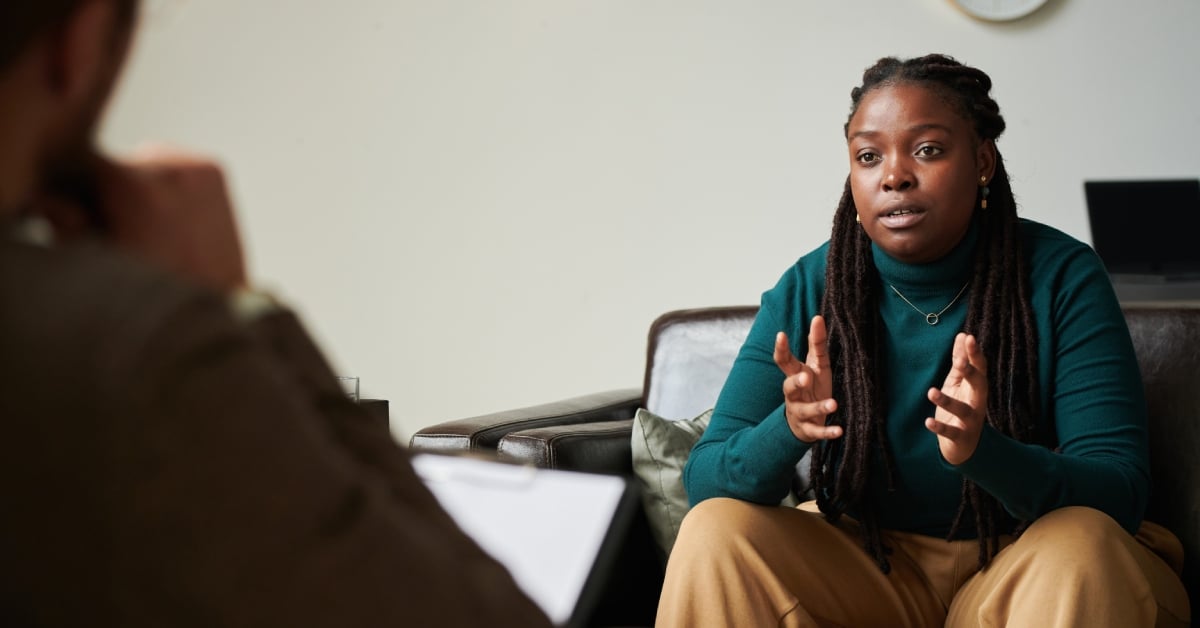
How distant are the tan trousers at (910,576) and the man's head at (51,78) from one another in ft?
3.44

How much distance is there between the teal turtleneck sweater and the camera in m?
1.30

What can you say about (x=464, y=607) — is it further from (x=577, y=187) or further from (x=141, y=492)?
(x=577, y=187)

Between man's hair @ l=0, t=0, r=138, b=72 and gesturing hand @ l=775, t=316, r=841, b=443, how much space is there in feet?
3.23

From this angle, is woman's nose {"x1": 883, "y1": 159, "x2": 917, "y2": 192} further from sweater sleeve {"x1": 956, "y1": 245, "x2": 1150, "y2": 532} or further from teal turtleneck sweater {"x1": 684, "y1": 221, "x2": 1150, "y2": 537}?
sweater sleeve {"x1": 956, "y1": 245, "x2": 1150, "y2": 532}

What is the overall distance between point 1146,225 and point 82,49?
244cm

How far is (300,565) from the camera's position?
1.18 feet

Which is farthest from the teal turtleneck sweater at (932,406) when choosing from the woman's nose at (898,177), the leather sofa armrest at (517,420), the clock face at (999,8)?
the clock face at (999,8)

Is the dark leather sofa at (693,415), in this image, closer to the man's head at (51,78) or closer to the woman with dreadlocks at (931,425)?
the woman with dreadlocks at (931,425)

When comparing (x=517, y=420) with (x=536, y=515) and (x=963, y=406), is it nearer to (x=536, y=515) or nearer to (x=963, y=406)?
(x=963, y=406)

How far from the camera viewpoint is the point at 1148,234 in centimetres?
239

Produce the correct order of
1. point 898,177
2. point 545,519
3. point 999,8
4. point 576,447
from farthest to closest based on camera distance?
point 999,8
point 576,447
point 898,177
point 545,519

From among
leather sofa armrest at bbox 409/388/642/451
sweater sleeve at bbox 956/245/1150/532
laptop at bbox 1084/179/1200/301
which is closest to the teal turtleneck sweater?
sweater sleeve at bbox 956/245/1150/532

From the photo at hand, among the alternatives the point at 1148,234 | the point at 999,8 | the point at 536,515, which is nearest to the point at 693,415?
the point at 1148,234

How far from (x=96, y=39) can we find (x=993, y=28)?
254 cm
